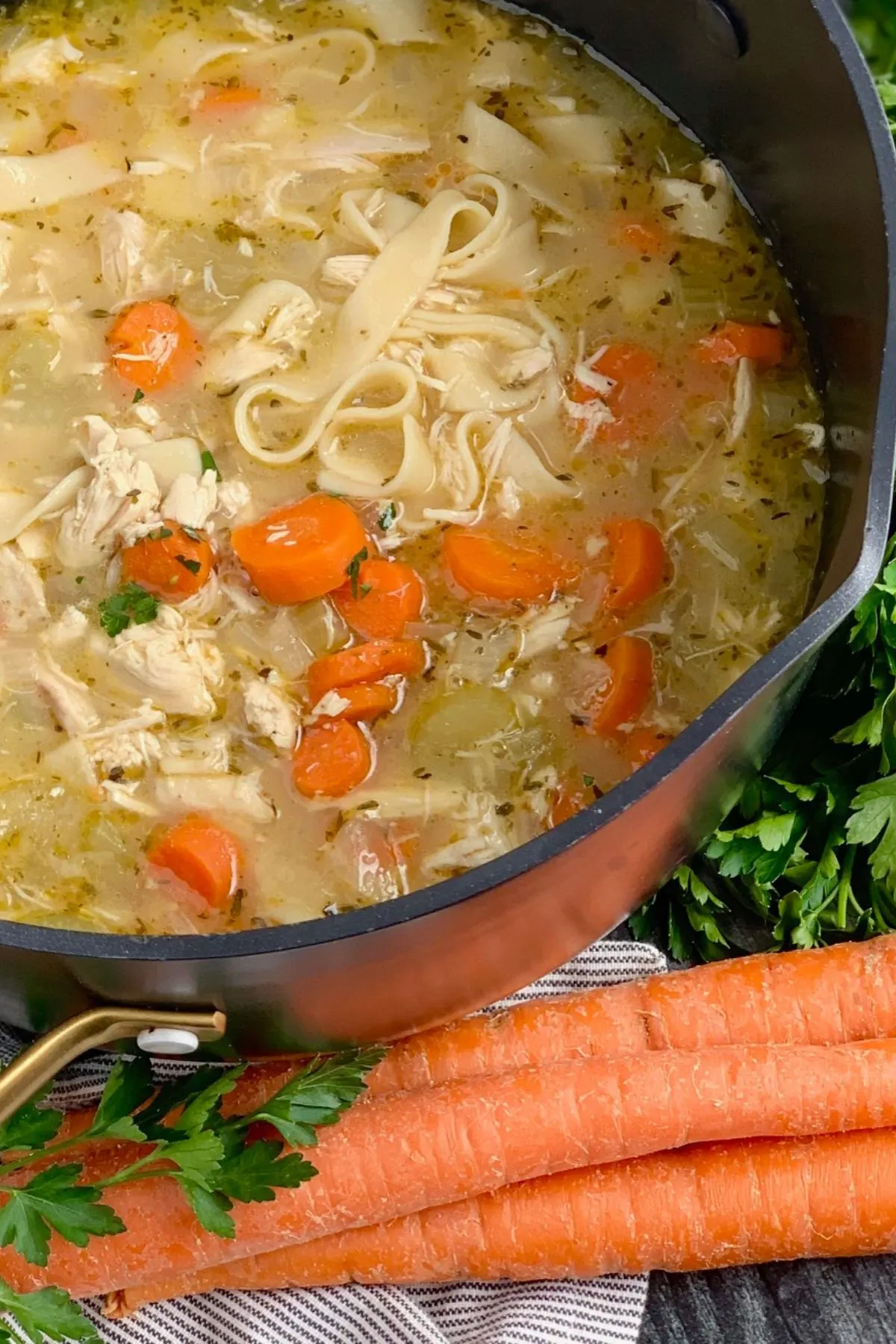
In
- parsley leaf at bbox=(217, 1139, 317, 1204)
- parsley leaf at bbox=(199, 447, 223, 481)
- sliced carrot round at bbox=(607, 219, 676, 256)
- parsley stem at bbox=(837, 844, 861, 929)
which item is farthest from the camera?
sliced carrot round at bbox=(607, 219, 676, 256)

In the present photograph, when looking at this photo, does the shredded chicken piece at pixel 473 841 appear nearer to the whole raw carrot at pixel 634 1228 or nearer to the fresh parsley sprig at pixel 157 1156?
the fresh parsley sprig at pixel 157 1156

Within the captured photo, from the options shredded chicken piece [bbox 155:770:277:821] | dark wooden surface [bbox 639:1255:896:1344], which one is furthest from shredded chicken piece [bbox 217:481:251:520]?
dark wooden surface [bbox 639:1255:896:1344]

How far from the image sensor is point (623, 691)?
2781 mm

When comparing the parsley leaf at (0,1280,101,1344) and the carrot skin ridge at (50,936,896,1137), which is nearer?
the parsley leaf at (0,1280,101,1344)

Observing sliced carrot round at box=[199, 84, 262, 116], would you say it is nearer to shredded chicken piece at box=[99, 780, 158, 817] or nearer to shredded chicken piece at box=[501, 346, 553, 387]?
shredded chicken piece at box=[501, 346, 553, 387]

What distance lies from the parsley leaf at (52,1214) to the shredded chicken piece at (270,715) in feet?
2.78

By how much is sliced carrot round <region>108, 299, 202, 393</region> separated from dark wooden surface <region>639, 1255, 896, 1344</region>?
2.13 metres

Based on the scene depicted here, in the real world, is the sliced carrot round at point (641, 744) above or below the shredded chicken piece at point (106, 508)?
below

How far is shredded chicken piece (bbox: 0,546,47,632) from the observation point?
115 inches

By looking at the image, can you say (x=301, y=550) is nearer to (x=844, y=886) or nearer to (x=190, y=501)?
(x=190, y=501)

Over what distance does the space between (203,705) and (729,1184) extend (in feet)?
4.53

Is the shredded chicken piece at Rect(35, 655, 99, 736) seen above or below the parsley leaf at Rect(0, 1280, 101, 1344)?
above

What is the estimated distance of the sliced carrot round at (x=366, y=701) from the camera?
2777 millimetres

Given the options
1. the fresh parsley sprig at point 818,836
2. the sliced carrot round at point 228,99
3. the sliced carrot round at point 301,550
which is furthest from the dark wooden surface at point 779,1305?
the sliced carrot round at point 228,99
